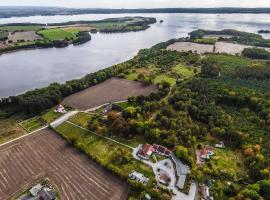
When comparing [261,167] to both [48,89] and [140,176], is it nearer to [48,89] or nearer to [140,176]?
[140,176]

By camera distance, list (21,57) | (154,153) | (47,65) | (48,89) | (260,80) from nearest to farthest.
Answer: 1. (154,153)
2. (48,89)
3. (260,80)
4. (47,65)
5. (21,57)

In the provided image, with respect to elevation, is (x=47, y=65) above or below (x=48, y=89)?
below

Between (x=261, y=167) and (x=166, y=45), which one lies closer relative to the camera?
(x=261, y=167)

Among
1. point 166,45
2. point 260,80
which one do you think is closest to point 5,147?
point 260,80

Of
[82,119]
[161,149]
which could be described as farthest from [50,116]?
[161,149]

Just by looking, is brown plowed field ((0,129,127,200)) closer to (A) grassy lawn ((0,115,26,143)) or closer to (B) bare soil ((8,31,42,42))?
(A) grassy lawn ((0,115,26,143))

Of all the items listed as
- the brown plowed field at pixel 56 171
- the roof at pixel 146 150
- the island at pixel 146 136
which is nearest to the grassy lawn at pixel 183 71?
the island at pixel 146 136

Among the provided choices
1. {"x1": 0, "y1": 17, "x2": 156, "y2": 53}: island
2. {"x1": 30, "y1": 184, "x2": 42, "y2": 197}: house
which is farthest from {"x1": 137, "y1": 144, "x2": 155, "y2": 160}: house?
{"x1": 0, "y1": 17, "x2": 156, "y2": 53}: island
